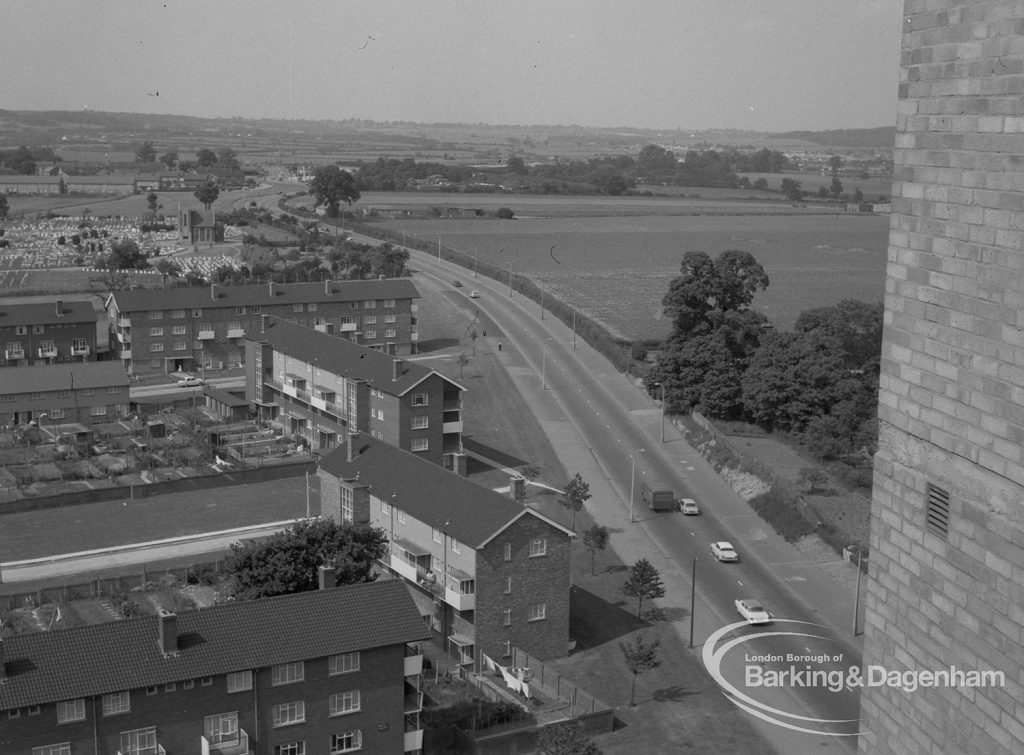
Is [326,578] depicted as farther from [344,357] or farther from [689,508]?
[344,357]

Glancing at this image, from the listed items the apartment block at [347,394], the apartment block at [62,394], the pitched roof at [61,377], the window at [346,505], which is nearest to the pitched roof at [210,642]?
the window at [346,505]

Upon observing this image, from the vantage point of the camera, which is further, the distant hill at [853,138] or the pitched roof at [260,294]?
the distant hill at [853,138]

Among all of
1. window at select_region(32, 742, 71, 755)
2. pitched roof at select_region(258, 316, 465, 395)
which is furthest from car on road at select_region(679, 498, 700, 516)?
window at select_region(32, 742, 71, 755)

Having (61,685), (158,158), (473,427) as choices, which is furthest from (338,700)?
(158,158)

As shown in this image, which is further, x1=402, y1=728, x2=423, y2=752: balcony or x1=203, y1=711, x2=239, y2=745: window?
x1=402, y1=728, x2=423, y2=752: balcony

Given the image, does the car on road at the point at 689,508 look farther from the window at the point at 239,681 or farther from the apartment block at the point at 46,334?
the apartment block at the point at 46,334

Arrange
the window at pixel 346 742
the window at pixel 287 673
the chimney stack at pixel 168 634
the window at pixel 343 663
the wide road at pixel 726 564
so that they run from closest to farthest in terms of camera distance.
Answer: the chimney stack at pixel 168 634, the window at pixel 287 673, the window at pixel 343 663, the window at pixel 346 742, the wide road at pixel 726 564

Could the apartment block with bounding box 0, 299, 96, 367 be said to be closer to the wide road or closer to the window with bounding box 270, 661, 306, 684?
the wide road

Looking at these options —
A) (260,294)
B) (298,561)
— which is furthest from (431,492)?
(260,294)
